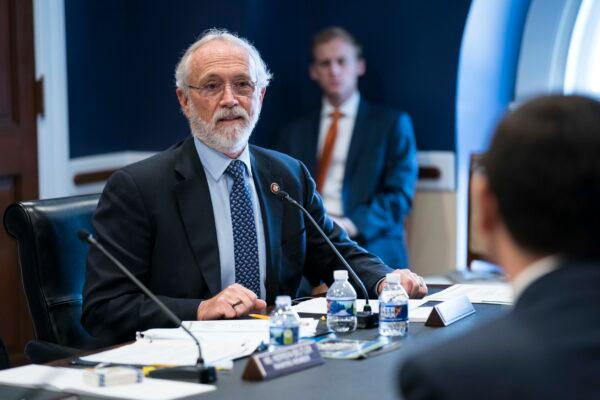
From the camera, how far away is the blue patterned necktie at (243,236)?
2.87 meters

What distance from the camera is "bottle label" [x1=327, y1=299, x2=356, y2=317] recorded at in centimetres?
242

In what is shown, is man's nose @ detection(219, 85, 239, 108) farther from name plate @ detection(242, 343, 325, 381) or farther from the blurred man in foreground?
the blurred man in foreground

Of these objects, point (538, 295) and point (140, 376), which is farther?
point (140, 376)

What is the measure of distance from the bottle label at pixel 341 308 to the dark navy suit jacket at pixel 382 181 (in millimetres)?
2618

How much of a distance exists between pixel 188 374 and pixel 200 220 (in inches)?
34.9

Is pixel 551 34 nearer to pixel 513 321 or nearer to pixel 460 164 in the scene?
pixel 460 164

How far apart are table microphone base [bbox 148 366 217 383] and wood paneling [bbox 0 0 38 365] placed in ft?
9.73

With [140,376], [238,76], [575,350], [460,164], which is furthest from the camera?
[460,164]

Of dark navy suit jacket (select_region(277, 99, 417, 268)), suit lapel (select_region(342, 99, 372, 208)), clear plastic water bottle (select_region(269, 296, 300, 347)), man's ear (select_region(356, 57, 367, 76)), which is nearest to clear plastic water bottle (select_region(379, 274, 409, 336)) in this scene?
clear plastic water bottle (select_region(269, 296, 300, 347))

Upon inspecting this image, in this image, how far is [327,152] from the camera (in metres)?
5.31

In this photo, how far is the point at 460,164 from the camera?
5387 millimetres

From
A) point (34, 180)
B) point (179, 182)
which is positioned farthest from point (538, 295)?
point (34, 180)

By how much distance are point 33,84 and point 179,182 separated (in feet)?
7.62

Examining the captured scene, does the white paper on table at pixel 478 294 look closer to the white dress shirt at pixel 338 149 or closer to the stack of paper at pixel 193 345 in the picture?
the stack of paper at pixel 193 345
